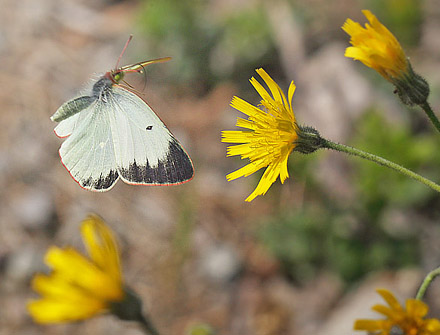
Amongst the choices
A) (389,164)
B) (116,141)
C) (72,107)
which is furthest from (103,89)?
(389,164)

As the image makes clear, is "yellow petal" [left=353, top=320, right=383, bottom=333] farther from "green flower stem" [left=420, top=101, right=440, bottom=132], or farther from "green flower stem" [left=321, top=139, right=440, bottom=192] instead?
"green flower stem" [left=420, top=101, right=440, bottom=132]

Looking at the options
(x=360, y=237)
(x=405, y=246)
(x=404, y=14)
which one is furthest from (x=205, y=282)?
(x=404, y=14)

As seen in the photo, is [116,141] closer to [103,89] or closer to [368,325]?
[103,89]

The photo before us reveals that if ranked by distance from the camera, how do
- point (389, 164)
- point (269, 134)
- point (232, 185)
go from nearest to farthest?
point (389, 164) → point (269, 134) → point (232, 185)

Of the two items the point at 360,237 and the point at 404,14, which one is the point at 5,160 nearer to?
the point at 360,237

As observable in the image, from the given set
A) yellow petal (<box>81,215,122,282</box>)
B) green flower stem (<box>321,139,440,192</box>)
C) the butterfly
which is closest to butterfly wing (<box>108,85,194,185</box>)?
the butterfly

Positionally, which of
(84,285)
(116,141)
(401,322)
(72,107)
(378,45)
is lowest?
(401,322)

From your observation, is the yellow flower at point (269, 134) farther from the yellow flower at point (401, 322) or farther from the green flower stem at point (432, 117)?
the yellow flower at point (401, 322)
